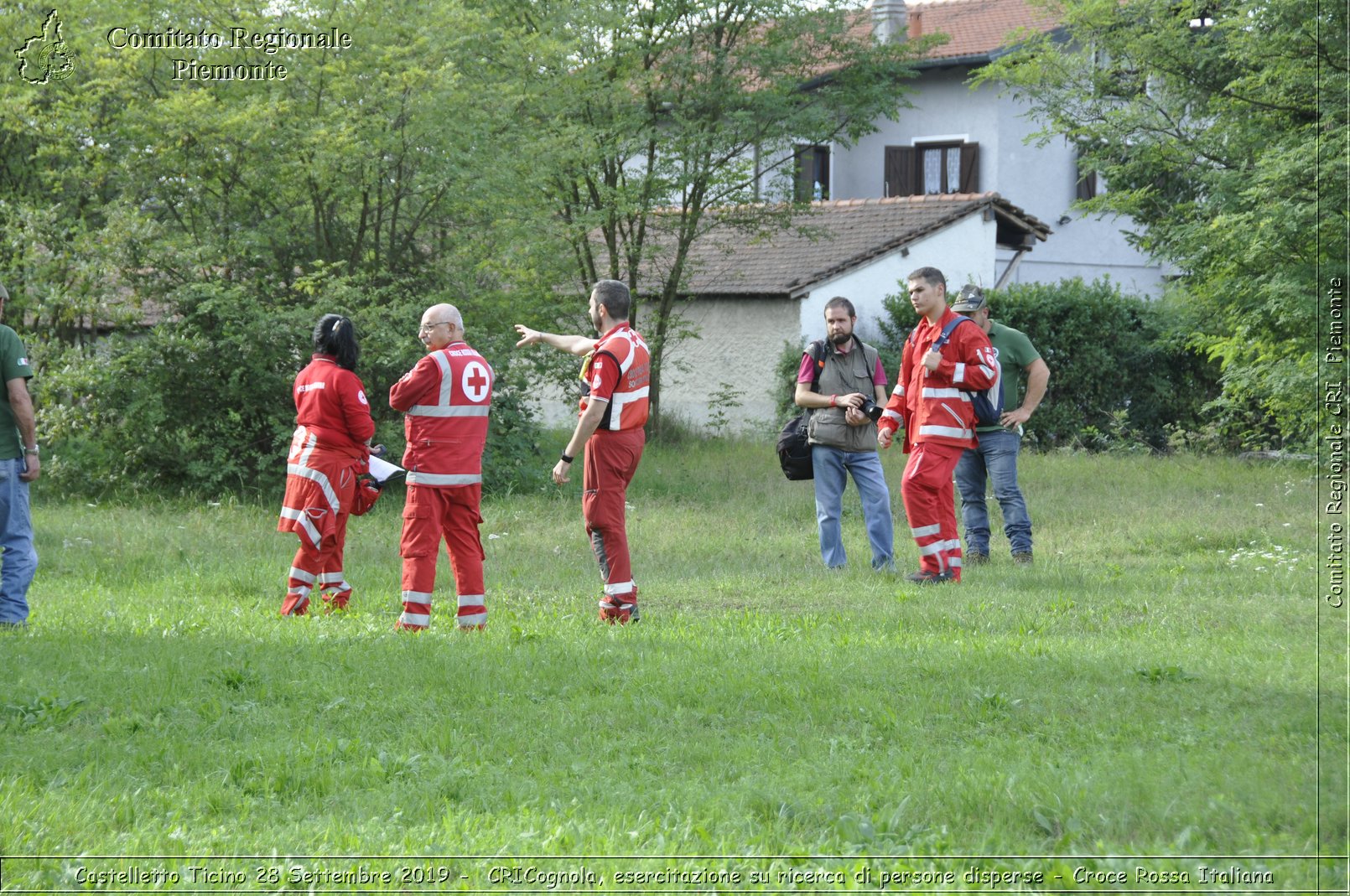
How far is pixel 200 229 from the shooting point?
15.2m

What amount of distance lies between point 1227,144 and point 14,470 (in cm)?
1430

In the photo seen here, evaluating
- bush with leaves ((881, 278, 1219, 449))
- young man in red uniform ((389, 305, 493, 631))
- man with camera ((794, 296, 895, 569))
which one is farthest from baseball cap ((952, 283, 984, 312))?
bush with leaves ((881, 278, 1219, 449))

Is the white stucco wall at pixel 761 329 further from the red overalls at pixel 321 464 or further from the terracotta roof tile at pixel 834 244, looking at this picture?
the red overalls at pixel 321 464

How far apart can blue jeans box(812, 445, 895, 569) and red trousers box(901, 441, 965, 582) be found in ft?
2.91

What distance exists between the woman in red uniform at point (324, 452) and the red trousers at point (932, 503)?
368 cm

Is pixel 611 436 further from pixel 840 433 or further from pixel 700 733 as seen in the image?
pixel 700 733

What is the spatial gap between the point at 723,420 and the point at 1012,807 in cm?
1892

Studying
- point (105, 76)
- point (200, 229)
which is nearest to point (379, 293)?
point (200, 229)

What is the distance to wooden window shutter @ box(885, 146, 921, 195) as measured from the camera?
32.0 meters

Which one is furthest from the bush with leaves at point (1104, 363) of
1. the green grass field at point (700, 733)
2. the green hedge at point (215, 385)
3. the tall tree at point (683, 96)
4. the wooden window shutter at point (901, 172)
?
the green grass field at point (700, 733)

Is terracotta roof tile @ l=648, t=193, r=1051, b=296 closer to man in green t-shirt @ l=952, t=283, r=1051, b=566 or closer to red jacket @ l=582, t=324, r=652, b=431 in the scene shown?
man in green t-shirt @ l=952, t=283, r=1051, b=566

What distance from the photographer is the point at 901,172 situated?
32.1 metres

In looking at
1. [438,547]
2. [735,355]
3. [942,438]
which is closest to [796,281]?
[735,355]

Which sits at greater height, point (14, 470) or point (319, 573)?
point (14, 470)
